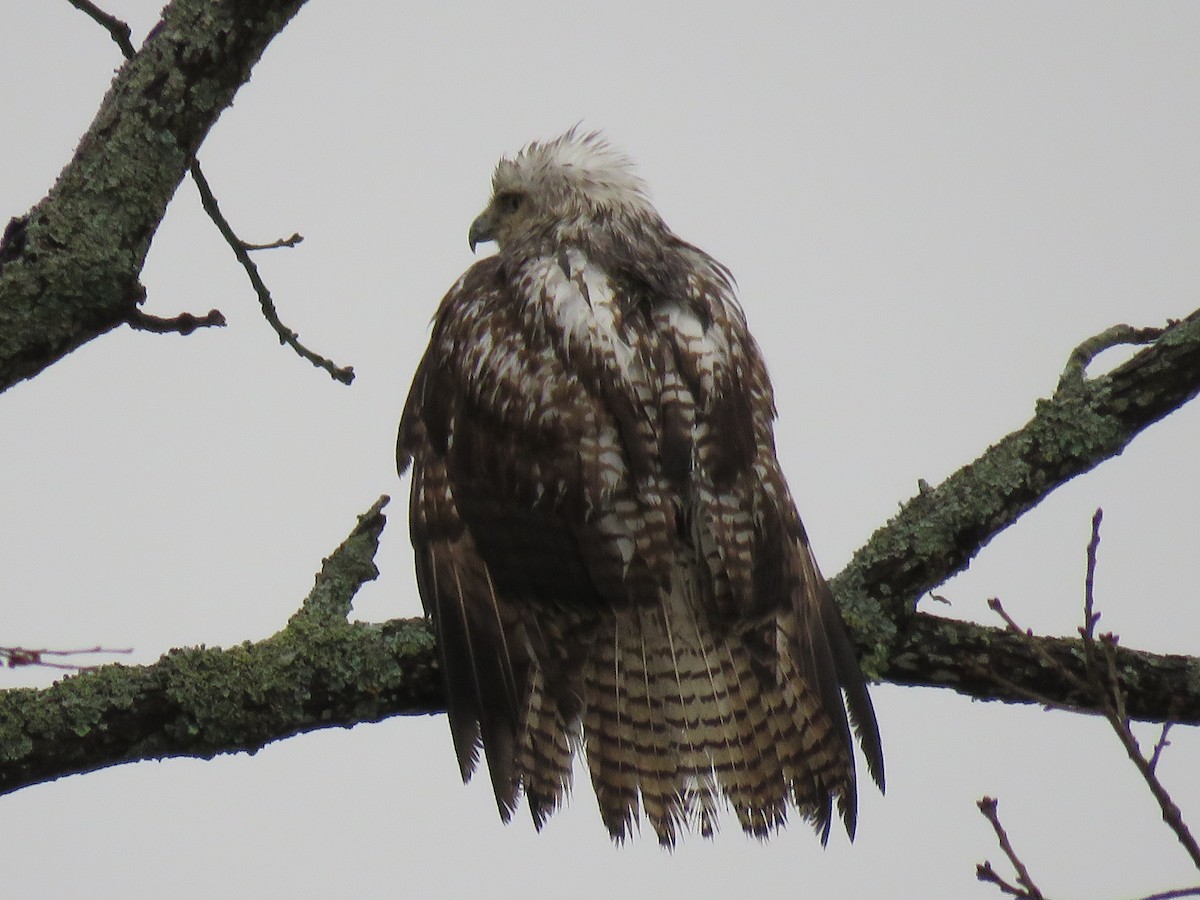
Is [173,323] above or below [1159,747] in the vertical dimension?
above

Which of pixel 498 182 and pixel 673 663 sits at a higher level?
pixel 498 182

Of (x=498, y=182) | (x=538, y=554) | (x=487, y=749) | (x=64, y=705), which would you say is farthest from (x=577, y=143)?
(x=64, y=705)

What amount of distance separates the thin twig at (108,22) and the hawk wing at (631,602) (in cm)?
142

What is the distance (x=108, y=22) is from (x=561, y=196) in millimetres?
2288

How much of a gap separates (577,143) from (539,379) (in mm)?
1990

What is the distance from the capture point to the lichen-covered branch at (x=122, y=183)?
11.7ft

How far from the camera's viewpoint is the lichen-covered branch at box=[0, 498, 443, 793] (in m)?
3.52

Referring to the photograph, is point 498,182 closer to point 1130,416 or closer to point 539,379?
point 539,379

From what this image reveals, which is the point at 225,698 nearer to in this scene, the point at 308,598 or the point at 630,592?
the point at 308,598

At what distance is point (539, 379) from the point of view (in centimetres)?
435

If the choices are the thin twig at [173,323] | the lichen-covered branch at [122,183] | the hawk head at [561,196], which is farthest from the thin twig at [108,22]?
the hawk head at [561,196]

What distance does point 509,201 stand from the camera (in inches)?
241

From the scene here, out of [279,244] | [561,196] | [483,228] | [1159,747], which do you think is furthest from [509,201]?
[1159,747]

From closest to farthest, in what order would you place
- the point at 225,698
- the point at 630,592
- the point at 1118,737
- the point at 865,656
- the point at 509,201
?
the point at 1118,737, the point at 225,698, the point at 630,592, the point at 865,656, the point at 509,201
